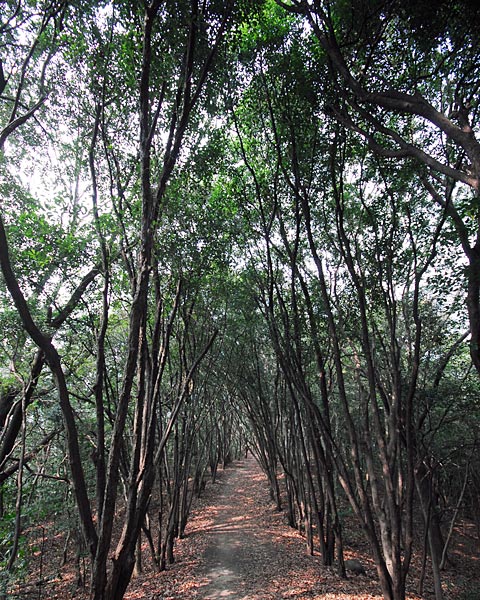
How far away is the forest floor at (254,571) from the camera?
6062 mm

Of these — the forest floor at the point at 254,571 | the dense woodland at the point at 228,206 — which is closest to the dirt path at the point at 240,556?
the forest floor at the point at 254,571

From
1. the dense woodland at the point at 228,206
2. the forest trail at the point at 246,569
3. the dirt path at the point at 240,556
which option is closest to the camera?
the dense woodland at the point at 228,206

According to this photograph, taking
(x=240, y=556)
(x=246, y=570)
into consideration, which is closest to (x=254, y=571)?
(x=246, y=570)

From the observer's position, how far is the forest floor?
19.9 feet

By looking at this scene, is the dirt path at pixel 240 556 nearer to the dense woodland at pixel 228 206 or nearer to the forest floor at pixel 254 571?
the forest floor at pixel 254 571

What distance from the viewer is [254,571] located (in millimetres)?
7078

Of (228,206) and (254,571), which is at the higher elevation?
(228,206)

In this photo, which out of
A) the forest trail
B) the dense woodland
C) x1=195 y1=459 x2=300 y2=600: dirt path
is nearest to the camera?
the dense woodland

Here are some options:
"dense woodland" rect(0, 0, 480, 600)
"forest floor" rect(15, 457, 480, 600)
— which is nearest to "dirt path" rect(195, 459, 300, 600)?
"forest floor" rect(15, 457, 480, 600)

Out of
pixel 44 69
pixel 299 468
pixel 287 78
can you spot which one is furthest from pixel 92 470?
pixel 287 78

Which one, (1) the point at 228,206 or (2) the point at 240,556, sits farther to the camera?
(2) the point at 240,556

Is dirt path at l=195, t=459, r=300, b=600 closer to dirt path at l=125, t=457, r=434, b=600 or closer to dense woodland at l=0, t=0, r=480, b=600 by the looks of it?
dirt path at l=125, t=457, r=434, b=600

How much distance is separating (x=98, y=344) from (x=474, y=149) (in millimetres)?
4168

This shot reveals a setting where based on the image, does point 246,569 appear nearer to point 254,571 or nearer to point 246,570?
point 246,570
